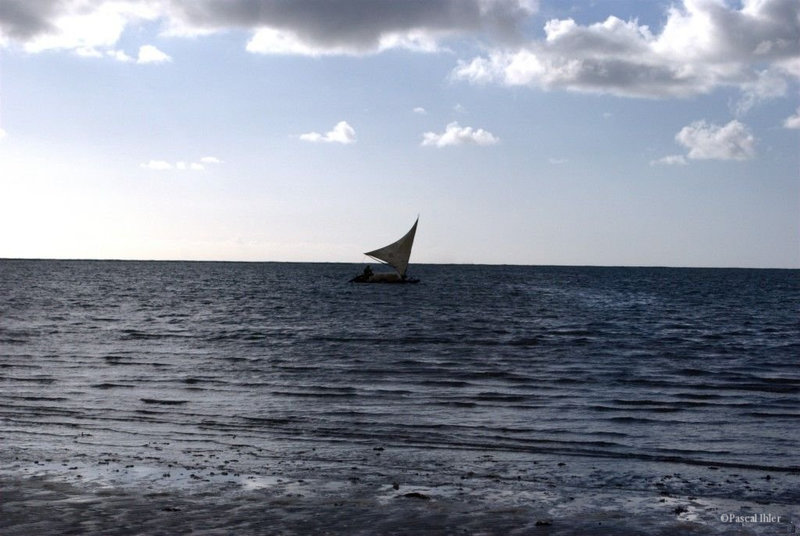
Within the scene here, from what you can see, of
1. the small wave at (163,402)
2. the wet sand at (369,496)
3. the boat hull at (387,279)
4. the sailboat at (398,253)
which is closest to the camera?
the wet sand at (369,496)

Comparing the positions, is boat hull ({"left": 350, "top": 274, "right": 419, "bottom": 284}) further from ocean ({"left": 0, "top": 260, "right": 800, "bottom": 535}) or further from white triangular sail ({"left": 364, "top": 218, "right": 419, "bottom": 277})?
ocean ({"left": 0, "top": 260, "right": 800, "bottom": 535})

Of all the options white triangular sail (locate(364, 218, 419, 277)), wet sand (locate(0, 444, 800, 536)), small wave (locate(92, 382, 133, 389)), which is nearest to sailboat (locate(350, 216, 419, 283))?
white triangular sail (locate(364, 218, 419, 277))

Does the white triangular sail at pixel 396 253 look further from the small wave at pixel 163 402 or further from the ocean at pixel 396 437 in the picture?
the small wave at pixel 163 402

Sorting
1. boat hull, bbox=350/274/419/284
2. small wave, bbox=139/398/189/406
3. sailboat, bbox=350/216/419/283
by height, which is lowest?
small wave, bbox=139/398/189/406

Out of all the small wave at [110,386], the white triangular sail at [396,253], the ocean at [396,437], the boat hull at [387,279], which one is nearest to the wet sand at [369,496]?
the ocean at [396,437]

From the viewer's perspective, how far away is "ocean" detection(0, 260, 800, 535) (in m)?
9.42

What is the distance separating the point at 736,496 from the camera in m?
10.7

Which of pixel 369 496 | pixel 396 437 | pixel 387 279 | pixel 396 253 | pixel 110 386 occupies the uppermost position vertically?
pixel 396 253

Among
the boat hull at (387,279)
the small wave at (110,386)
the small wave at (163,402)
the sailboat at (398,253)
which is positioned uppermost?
the sailboat at (398,253)

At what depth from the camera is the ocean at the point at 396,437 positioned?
9.42m

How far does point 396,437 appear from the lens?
A: 14.8 m

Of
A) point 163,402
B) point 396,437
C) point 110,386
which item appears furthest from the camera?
point 110,386

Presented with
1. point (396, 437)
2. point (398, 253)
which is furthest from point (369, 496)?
point (398, 253)

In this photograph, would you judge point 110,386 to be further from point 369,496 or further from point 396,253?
point 396,253
